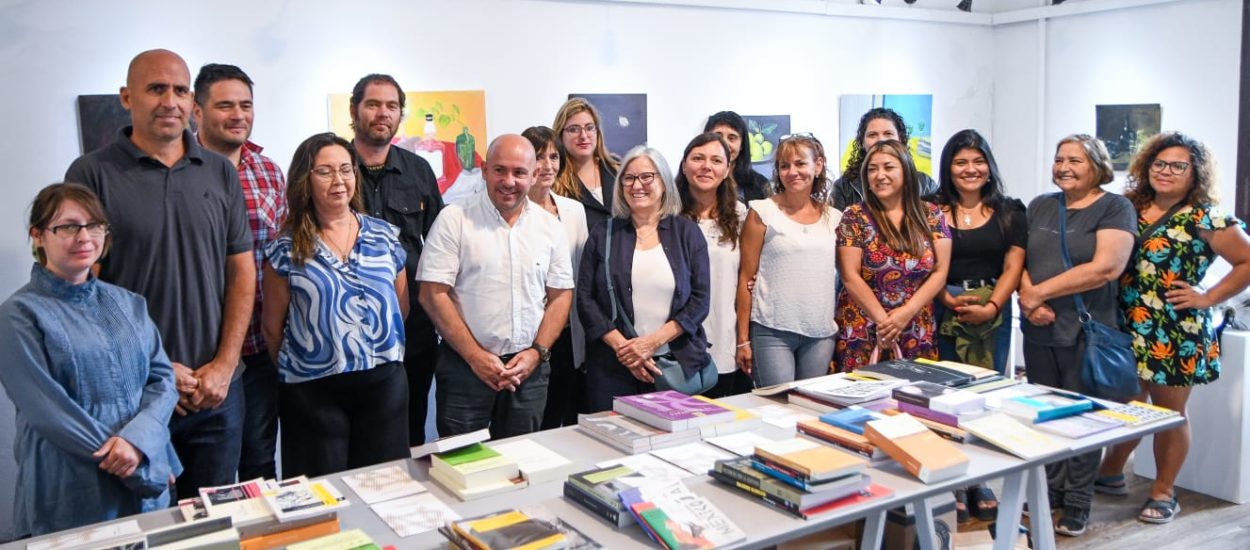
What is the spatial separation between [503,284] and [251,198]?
0.90 meters

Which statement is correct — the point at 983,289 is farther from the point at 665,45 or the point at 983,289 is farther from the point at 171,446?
the point at 171,446

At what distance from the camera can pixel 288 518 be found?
205 cm

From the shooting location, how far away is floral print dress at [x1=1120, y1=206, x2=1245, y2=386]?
387 centimetres

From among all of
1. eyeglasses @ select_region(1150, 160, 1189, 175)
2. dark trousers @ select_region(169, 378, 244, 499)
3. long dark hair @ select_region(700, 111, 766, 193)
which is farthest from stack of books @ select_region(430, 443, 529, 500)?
eyeglasses @ select_region(1150, 160, 1189, 175)

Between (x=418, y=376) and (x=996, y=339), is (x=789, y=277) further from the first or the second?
(x=418, y=376)

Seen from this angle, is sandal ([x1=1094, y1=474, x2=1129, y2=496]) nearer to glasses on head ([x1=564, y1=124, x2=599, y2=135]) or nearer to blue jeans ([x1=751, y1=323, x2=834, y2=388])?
blue jeans ([x1=751, y1=323, x2=834, y2=388])

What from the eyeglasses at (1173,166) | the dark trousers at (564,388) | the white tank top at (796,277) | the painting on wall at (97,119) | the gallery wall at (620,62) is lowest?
the dark trousers at (564,388)

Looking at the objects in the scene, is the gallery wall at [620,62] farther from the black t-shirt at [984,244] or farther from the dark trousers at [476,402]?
the black t-shirt at [984,244]

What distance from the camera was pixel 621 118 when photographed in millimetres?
5539

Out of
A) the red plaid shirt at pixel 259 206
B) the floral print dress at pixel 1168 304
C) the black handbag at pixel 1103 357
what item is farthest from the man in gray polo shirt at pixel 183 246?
the floral print dress at pixel 1168 304

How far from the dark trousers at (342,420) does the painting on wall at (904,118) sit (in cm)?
437

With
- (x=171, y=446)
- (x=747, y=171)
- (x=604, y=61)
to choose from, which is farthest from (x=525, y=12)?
(x=171, y=446)

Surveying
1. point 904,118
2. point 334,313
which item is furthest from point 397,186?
point 904,118

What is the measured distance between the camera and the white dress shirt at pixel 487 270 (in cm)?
329
